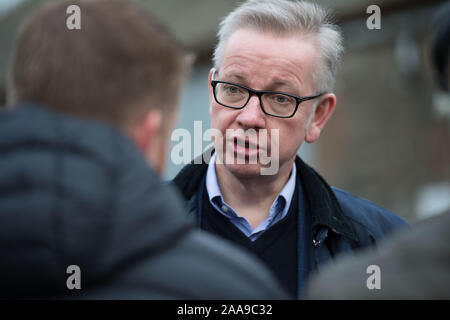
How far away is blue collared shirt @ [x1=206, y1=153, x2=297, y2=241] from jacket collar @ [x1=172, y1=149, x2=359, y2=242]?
69 millimetres

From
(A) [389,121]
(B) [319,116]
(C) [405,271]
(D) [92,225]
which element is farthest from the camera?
(A) [389,121]

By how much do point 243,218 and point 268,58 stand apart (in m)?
0.74

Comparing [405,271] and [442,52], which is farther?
[442,52]

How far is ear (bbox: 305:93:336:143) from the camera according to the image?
2.97 meters

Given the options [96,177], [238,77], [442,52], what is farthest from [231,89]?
[96,177]

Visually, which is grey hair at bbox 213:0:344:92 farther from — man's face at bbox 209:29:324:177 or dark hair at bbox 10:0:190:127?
dark hair at bbox 10:0:190:127

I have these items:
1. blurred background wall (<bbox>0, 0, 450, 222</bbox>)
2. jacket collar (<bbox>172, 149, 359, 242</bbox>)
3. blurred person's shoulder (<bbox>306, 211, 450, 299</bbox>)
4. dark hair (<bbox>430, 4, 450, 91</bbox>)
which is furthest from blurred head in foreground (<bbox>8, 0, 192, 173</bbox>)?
blurred background wall (<bbox>0, 0, 450, 222</bbox>)

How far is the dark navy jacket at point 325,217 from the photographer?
2575mm

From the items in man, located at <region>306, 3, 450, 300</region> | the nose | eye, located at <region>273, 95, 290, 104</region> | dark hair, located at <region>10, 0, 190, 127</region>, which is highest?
eye, located at <region>273, 95, 290, 104</region>

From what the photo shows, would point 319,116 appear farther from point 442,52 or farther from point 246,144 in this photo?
point 442,52

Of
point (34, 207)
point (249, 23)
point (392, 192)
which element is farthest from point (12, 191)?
point (392, 192)

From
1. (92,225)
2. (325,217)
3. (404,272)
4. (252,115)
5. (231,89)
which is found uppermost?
(231,89)

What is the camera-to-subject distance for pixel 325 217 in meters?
2.64

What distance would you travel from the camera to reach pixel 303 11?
2.96 metres
